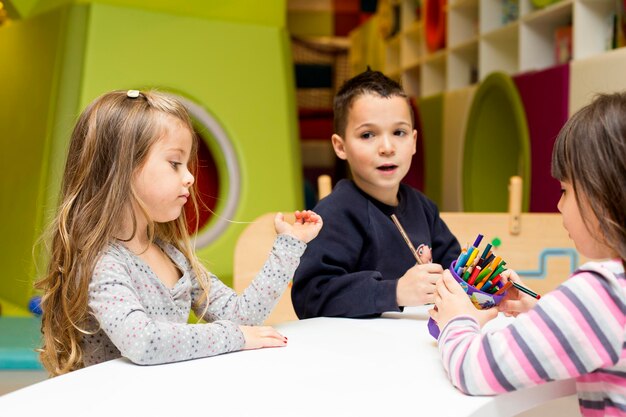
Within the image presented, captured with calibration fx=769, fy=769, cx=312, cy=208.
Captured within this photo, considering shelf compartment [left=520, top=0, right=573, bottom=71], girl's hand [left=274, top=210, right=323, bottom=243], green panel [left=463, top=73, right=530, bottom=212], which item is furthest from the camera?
green panel [left=463, top=73, right=530, bottom=212]

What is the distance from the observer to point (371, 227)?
1.19 m

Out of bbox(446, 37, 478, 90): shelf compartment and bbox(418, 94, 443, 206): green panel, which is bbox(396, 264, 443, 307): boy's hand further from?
bbox(446, 37, 478, 90): shelf compartment

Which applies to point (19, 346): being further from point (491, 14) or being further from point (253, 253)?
point (491, 14)

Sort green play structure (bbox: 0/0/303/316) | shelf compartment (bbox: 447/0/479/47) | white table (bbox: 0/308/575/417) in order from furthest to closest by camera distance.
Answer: shelf compartment (bbox: 447/0/479/47) < green play structure (bbox: 0/0/303/316) < white table (bbox: 0/308/575/417)

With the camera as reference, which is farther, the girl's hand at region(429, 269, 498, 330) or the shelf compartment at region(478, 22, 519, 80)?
the shelf compartment at region(478, 22, 519, 80)

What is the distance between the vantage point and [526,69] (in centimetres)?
277

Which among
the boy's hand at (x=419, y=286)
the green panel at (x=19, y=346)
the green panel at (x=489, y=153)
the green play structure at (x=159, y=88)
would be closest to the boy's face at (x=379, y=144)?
the boy's hand at (x=419, y=286)

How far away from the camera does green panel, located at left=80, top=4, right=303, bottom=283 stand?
2.28 metres

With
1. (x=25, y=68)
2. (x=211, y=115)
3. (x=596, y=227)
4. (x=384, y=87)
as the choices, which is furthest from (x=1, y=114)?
(x=596, y=227)

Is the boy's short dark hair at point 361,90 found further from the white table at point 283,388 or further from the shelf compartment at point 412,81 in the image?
the shelf compartment at point 412,81

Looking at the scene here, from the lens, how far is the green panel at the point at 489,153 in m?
2.98

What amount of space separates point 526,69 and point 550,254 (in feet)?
4.18

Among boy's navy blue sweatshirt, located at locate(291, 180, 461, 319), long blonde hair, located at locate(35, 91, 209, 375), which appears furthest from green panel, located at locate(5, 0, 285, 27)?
long blonde hair, located at locate(35, 91, 209, 375)

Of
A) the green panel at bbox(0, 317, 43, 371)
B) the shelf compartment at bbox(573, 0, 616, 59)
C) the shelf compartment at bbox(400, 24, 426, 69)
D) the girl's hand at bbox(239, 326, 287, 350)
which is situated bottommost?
the green panel at bbox(0, 317, 43, 371)
